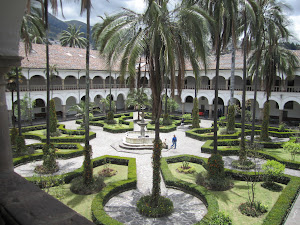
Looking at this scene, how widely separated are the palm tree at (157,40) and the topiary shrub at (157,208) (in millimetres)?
203

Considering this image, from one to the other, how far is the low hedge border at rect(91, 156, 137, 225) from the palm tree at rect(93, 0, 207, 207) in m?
1.85

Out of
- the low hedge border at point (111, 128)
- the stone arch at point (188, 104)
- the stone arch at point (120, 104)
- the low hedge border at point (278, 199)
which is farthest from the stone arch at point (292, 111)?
the stone arch at point (120, 104)

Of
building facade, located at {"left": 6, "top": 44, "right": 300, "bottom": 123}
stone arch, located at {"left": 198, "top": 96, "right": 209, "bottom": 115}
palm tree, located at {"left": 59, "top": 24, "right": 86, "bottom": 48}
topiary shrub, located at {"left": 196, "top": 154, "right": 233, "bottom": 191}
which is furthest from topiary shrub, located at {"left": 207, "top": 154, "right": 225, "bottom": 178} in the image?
palm tree, located at {"left": 59, "top": 24, "right": 86, "bottom": 48}

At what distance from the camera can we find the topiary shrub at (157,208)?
894cm

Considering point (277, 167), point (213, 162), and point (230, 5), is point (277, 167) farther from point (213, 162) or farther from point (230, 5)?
point (230, 5)

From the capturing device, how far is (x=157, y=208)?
357 inches

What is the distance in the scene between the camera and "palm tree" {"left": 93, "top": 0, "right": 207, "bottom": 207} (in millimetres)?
8234

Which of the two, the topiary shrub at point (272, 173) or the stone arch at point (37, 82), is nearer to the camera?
the topiary shrub at point (272, 173)

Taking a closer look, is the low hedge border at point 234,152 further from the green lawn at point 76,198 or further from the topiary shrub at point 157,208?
the green lawn at point 76,198

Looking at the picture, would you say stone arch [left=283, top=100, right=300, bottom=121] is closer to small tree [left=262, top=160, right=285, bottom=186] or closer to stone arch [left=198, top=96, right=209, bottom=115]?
stone arch [left=198, top=96, right=209, bottom=115]

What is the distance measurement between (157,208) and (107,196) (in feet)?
7.59

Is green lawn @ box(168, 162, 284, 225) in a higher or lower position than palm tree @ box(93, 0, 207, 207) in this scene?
lower

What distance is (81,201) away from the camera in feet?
32.6

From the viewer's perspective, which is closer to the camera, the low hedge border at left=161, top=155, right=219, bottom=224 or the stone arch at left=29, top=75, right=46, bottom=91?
the low hedge border at left=161, top=155, right=219, bottom=224
